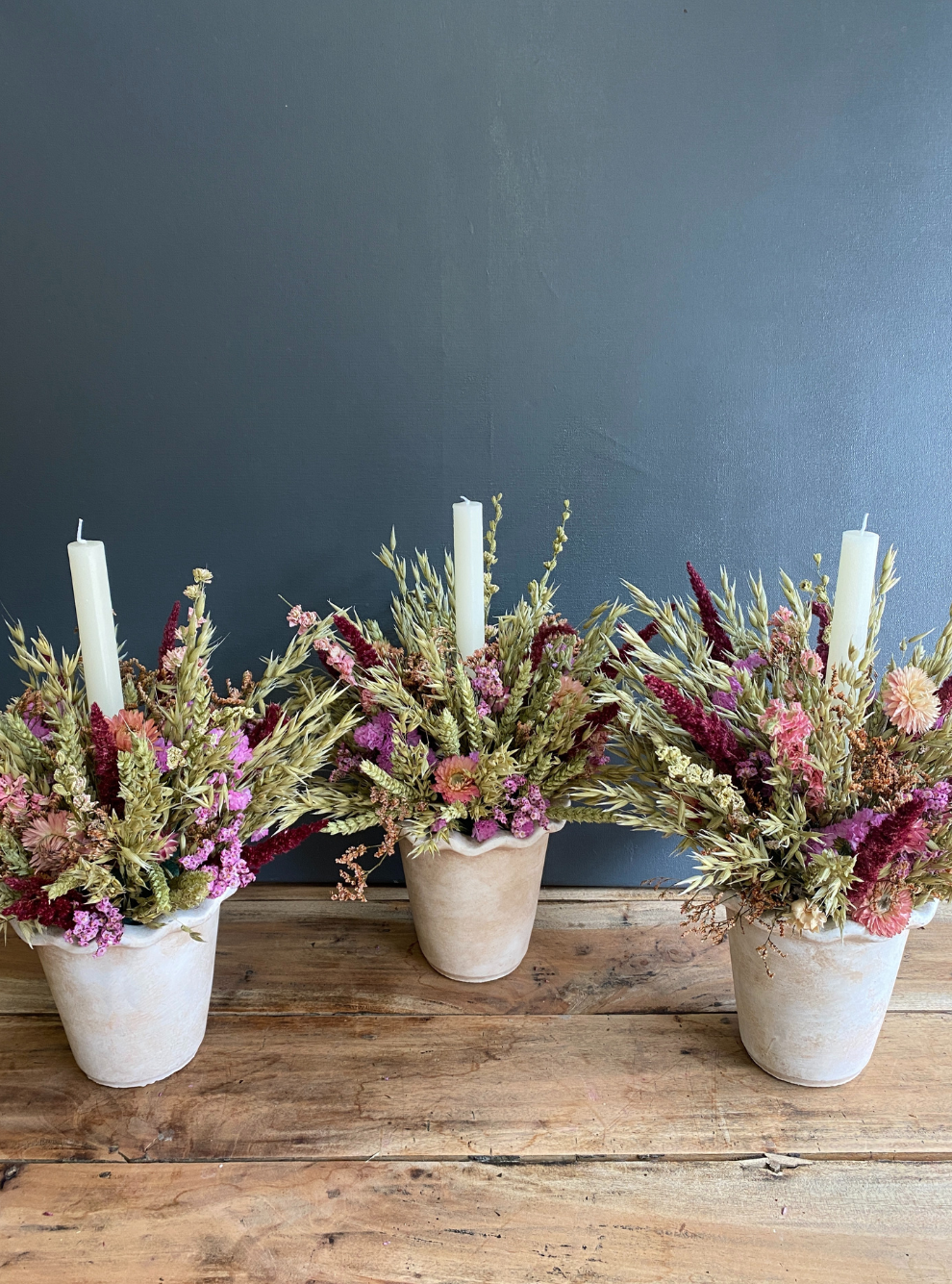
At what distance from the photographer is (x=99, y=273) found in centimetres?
105

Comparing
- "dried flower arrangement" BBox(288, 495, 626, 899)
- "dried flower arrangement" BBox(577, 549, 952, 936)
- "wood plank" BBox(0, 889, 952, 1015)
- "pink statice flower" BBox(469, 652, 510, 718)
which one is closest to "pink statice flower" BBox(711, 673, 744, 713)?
"dried flower arrangement" BBox(577, 549, 952, 936)

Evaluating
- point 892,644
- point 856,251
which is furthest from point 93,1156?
point 856,251

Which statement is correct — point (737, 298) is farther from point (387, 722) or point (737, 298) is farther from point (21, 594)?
point (21, 594)

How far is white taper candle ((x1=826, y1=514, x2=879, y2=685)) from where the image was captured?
0.71 m

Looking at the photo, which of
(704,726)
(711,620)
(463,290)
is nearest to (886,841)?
(704,726)

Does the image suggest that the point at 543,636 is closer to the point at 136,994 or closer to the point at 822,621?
the point at 822,621

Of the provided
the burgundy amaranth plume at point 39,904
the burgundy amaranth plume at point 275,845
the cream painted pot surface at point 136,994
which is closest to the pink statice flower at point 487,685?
the burgundy amaranth plume at point 275,845

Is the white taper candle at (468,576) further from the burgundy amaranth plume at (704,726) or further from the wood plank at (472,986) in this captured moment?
the wood plank at (472,986)

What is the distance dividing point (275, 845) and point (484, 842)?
0.22 m

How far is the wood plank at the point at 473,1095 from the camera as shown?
76cm

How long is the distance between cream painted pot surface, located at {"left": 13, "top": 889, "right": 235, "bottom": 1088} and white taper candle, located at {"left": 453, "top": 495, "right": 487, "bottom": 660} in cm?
37

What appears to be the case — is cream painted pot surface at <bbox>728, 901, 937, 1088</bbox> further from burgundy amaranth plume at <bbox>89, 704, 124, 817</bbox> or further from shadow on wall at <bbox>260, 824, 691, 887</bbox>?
burgundy amaranth plume at <bbox>89, 704, 124, 817</bbox>

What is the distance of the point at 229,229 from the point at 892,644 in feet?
3.41

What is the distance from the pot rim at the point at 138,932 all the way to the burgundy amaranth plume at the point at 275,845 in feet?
0.14
